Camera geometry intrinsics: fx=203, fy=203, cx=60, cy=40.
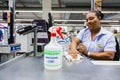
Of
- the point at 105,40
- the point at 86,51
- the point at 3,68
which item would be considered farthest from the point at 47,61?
the point at 105,40

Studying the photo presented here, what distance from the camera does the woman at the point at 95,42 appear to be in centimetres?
216

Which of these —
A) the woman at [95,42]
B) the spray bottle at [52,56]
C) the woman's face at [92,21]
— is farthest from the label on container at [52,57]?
the woman's face at [92,21]

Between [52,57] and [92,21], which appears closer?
[52,57]

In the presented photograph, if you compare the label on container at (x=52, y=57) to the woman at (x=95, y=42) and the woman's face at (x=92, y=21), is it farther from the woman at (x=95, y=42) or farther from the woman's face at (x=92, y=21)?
the woman's face at (x=92, y=21)

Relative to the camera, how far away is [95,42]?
92.2 inches

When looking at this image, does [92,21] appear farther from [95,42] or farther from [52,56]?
[52,56]

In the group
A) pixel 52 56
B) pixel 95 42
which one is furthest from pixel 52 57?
pixel 95 42

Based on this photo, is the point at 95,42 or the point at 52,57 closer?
the point at 52,57

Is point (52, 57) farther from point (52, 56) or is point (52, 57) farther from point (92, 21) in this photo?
point (92, 21)

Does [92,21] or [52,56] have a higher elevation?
[92,21]

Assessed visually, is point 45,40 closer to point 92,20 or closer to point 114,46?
point 92,20

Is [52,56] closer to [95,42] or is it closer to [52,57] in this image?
[52,57]

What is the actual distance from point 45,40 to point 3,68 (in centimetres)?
121

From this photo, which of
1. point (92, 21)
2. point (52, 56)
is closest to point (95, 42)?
point (92, 21)
